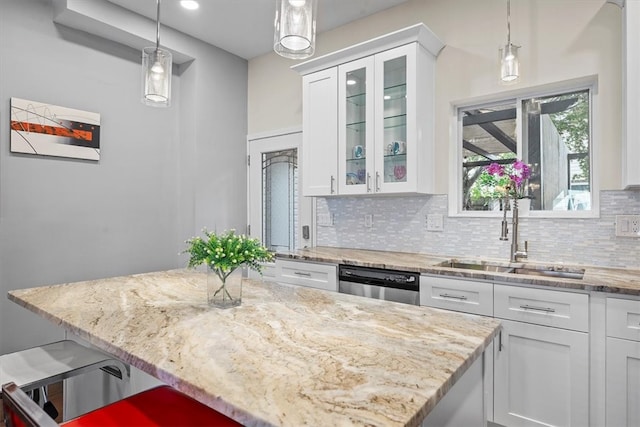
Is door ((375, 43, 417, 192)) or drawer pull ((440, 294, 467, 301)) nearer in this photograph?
drawer pull ((440, 294, 467, 301))

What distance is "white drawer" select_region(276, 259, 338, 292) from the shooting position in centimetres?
267

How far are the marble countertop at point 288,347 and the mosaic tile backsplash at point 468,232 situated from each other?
1455mm

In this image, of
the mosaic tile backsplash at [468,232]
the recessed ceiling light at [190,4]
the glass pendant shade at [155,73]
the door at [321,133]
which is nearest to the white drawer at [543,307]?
the mosaic tile backsplash at [468,232]

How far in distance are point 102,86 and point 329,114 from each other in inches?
76.4

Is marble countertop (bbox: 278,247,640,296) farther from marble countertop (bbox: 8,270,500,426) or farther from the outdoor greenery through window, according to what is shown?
marble countertop (bbox: 8,270,500,426)

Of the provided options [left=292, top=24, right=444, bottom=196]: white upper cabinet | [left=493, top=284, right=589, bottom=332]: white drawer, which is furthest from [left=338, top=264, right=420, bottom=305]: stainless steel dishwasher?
[left=292, top=24, right=444, bottom=196]: white upper cabinet

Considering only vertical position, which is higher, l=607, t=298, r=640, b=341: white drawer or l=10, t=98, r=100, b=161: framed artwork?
l=10, t=98, r=100, b=161: framed artwork

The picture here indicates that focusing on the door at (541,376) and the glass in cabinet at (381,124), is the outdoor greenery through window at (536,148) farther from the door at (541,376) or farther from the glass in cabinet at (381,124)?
the door at (541,376)

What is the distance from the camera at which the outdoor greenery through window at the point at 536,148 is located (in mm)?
2508

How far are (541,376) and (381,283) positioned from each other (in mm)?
946

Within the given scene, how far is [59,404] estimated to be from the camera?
8.27 ft

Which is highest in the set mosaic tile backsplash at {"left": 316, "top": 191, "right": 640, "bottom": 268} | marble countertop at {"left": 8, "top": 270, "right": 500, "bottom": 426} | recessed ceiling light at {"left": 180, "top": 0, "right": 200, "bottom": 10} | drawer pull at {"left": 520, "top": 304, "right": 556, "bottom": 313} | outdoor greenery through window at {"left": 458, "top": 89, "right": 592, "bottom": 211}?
recessed ceiling light at {"left": 180, "top": 0, "right": 200, "bottom": 10}

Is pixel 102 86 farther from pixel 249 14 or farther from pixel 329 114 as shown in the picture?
pixel 329 114

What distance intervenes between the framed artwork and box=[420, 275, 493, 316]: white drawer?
280cm
